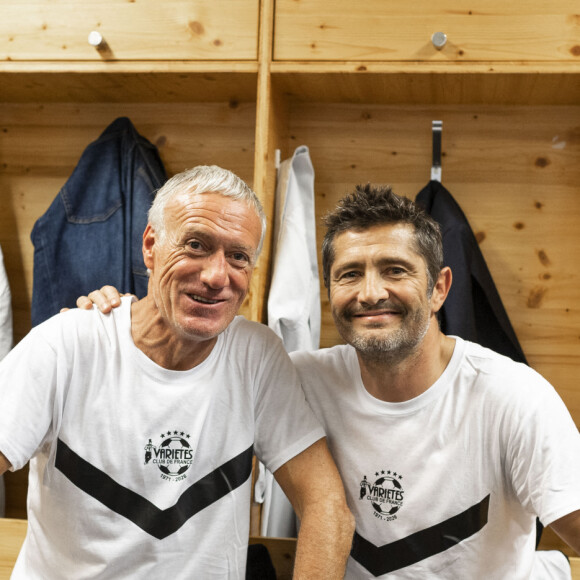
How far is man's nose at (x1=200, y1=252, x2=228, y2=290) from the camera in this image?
129cm

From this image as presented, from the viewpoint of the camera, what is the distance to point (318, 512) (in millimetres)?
1292

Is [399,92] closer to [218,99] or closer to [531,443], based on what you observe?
[218,99]

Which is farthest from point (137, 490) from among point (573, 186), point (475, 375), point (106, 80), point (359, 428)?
point (573, 186)

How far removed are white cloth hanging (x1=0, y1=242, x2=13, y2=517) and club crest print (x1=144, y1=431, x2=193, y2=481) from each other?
97 cm

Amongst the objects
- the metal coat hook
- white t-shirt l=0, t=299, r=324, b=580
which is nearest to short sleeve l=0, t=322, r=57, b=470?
white t-shirt l=0, t=299, r=324, b=580

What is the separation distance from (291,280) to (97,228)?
652 millimetres

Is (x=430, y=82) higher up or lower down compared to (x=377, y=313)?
higher up

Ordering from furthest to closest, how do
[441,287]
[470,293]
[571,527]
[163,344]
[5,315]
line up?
1. [5,315]
2. [470,293]
3. [441,287]
4. [163,344]
5. [571,527]

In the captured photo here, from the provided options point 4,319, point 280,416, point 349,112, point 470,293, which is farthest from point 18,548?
point 349,112

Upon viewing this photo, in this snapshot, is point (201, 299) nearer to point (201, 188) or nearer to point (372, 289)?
point (201, 188)

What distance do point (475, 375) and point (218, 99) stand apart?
129cm

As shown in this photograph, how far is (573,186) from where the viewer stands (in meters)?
2.03

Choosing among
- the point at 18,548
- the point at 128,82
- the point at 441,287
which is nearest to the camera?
the point at 441,287

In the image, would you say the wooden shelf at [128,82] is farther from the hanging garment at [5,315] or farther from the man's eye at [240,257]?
the man's eye at [240,257]
